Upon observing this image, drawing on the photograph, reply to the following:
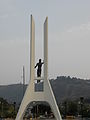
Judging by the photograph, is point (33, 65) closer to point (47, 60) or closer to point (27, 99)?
point (47, 60)

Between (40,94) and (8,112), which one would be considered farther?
(8,112)

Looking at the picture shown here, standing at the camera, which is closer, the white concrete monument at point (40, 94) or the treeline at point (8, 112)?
the white concrete monument at point (40, 94)

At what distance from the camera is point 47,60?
2500 centimetres

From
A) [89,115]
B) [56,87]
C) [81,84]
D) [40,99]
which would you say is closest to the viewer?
[40,99]

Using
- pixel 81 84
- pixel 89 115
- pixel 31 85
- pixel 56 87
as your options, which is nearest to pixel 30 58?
pixel 31 85

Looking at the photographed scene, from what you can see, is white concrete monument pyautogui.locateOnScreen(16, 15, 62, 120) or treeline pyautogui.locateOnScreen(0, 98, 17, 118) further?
treeline pyautogui.locateOnScreen(0, 98, 17, 118)

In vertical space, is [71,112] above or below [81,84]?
below

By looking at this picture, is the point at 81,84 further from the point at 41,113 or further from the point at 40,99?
the point at 40,99

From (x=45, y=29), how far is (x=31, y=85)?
15.3 feet

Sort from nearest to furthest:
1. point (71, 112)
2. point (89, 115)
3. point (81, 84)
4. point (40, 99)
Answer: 1. point (40, 99)
2. point (89, 115)
3. point (71, 112)
4. point (81, 84)

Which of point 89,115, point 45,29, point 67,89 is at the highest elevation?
point 67,89

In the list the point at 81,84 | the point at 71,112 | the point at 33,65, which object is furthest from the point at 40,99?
the point at 81,84

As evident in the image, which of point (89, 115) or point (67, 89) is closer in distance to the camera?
point (89, 115)

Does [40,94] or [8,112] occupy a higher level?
[40,94]
